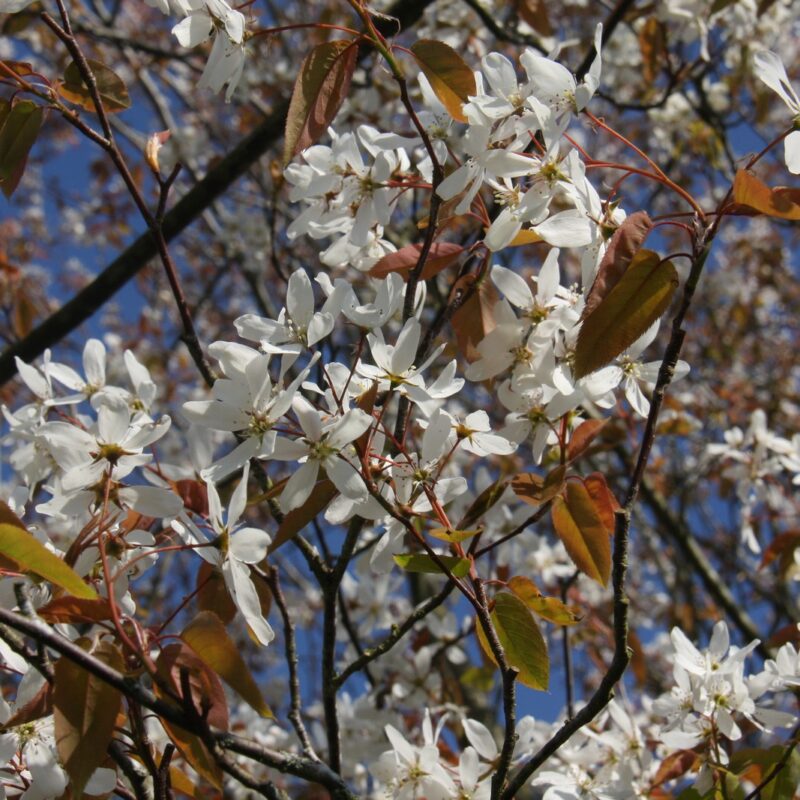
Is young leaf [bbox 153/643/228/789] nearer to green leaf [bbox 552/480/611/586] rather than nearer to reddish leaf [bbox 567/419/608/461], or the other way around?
green leaf [bbox 552/480/611/586]

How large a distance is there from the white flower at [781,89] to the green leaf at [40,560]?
1.07 m

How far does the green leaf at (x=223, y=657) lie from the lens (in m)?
1.04

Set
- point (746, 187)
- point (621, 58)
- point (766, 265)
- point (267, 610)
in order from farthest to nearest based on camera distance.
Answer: point (766, 265) < point (621, 58) < point (267, 610) < point (746, 187)

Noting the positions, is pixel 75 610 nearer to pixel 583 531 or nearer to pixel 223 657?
pixel 223 657

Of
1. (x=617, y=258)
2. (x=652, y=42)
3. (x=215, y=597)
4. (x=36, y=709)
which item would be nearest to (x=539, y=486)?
(x=617, y=258)

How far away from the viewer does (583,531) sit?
129cm

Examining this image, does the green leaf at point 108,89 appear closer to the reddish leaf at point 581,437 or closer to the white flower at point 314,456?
the white flower at point 314,456

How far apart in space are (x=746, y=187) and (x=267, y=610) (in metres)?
0.93

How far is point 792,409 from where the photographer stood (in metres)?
6.16

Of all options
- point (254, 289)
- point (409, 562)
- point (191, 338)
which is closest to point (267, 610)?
point (409, 562)

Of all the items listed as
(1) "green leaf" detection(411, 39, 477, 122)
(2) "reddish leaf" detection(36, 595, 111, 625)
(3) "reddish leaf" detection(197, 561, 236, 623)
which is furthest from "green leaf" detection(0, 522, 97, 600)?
(1) "green leaf" detection(411, 39, 477, 122)

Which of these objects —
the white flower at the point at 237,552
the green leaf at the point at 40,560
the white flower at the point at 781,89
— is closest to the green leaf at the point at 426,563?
the white flower at the point at 237,552

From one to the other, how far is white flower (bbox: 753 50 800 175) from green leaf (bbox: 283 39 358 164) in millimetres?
609

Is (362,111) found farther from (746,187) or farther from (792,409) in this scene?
(792,409)
